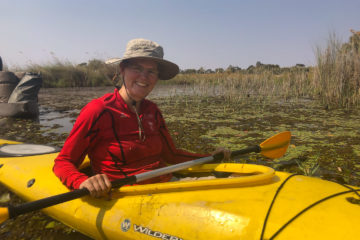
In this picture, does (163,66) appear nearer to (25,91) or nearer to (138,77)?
(138,77)

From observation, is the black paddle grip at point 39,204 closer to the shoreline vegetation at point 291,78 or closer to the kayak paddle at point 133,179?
the kayak paddle at point 133,179

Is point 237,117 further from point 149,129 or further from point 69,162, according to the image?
point 69,162

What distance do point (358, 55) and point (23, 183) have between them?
8.01 meters

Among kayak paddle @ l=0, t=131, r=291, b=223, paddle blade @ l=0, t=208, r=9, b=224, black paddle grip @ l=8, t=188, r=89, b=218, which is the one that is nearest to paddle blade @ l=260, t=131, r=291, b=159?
kayak paddle @ l=0, t=131, r=291, b=223

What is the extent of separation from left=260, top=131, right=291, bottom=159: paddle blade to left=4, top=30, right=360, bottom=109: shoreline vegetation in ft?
5.67

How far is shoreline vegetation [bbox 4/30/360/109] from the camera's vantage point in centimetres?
703

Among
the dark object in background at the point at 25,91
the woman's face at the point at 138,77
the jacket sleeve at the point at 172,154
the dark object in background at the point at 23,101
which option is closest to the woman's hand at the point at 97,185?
the woman's face at the point at 138,77

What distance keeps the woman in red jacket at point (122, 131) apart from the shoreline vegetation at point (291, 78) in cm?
28

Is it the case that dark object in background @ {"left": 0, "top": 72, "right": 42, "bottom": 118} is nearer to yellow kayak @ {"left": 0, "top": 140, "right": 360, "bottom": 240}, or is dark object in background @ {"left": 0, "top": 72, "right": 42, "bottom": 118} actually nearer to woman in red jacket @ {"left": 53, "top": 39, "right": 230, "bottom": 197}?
yellow kayak @ {"left": 0, "top": 140, "right": 360, "bottom": 240}

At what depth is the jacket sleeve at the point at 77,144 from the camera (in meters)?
1.70

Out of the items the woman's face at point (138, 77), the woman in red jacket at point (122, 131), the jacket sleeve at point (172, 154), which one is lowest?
the jacket sleeve at point (172, 154)

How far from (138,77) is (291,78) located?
397 inches

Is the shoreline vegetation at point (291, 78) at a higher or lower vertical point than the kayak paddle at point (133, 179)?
higher

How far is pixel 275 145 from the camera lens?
9.04 feet
